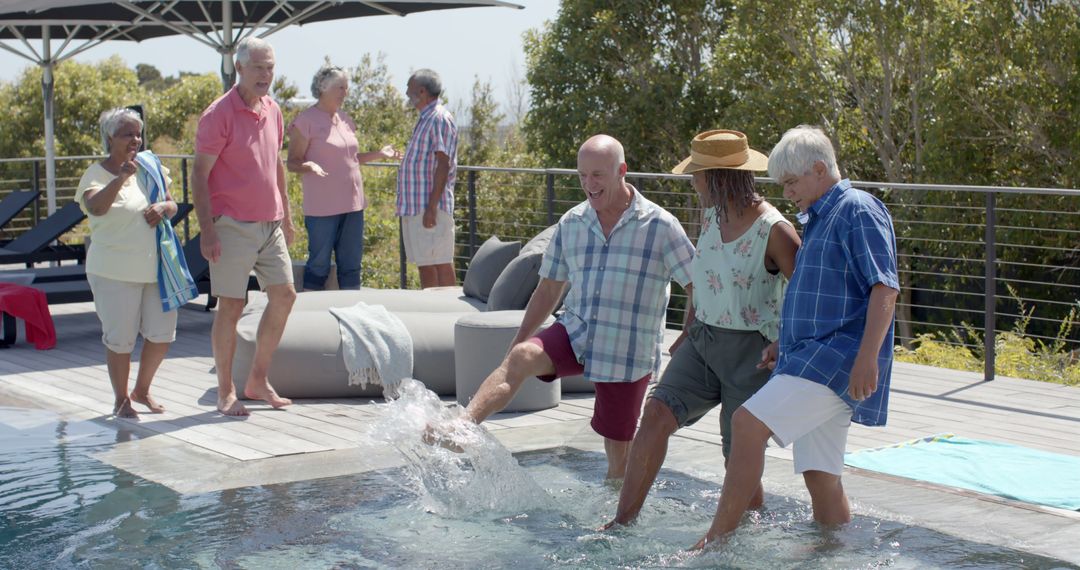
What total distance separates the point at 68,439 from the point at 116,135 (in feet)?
4.57

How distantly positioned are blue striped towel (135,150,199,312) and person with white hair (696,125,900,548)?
316cm

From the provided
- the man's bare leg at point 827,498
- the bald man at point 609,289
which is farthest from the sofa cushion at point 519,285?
the man's bare leg at point 827,498

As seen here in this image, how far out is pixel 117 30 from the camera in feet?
41.2

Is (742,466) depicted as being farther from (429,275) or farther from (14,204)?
(14,204)

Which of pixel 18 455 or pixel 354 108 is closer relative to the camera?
pixel 18 455

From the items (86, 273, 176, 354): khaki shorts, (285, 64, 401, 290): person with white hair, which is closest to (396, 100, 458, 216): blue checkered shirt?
(285, 64, 401, 290): person with white hair

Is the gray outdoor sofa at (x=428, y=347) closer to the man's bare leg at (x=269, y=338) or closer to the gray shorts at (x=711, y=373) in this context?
the man's bare leg at (x=269, y=338)

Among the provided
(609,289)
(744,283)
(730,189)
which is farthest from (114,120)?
(744,283)

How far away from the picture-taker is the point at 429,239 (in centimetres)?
805

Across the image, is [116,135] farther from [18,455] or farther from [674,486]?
[674,486]

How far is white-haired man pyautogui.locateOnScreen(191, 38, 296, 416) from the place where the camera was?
568 centimetres

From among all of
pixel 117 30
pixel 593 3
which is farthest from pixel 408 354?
pixel 593 3

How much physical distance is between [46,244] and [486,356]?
5553 millimetres

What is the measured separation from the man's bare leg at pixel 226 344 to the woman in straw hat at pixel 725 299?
267cm
